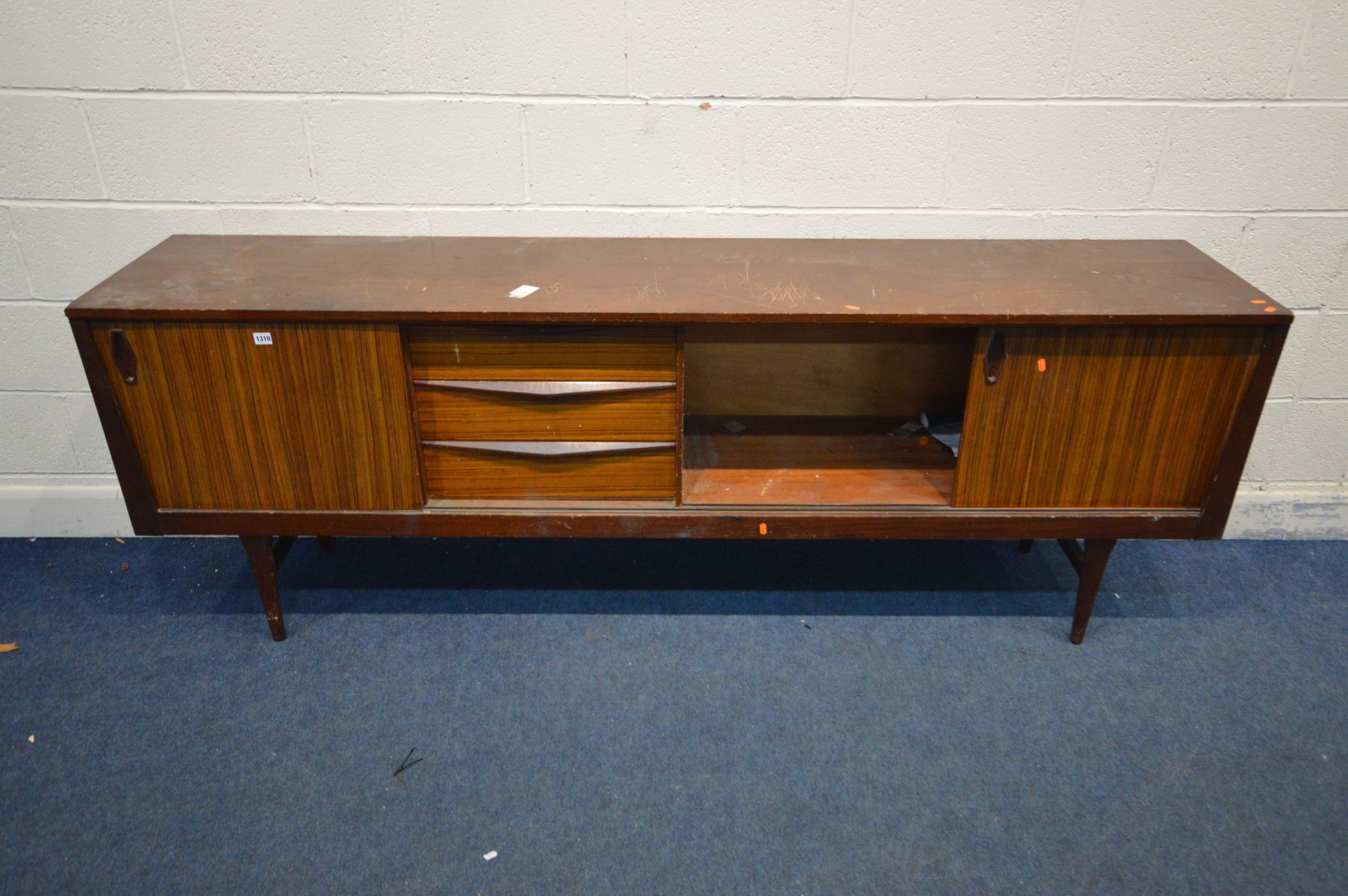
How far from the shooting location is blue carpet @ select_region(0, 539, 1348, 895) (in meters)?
1.43

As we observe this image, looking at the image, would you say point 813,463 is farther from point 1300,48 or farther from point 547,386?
point 1300,48

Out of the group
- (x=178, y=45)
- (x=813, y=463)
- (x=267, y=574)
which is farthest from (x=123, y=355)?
(x=813, y=463)

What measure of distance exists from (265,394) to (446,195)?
0.58 m

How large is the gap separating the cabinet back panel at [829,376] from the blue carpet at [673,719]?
347 millimetres

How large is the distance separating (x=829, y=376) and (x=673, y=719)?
2.67 feet

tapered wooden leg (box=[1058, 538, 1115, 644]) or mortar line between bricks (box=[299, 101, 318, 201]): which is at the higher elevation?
mortar line between bricks (box=[299, 101, 318, 201])

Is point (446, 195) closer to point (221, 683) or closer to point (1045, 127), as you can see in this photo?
point (221, 683)

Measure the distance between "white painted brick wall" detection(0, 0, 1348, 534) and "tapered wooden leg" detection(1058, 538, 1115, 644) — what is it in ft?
2.13

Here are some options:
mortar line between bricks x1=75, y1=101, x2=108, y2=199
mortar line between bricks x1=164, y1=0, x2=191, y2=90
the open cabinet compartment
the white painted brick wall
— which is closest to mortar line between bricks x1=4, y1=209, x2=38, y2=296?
the white painted brick wall

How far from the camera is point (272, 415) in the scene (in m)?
1.56

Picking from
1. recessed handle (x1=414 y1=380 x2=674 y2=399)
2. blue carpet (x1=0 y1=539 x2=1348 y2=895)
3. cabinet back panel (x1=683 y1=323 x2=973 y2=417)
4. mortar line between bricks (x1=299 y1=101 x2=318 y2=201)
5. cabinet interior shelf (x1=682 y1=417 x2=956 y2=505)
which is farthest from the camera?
cabinet back panel (x1=683 y1=323 x2=973 y2=417)

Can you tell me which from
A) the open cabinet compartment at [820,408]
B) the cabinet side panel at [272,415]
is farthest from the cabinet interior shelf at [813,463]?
the cabinet side panel at [272,415]

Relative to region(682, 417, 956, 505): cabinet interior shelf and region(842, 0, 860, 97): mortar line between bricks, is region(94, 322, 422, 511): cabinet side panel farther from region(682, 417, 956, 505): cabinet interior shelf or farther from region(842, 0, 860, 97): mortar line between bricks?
region(842, 0, 860, 97): mortar line between bricks

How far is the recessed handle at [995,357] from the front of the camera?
4.88ft
